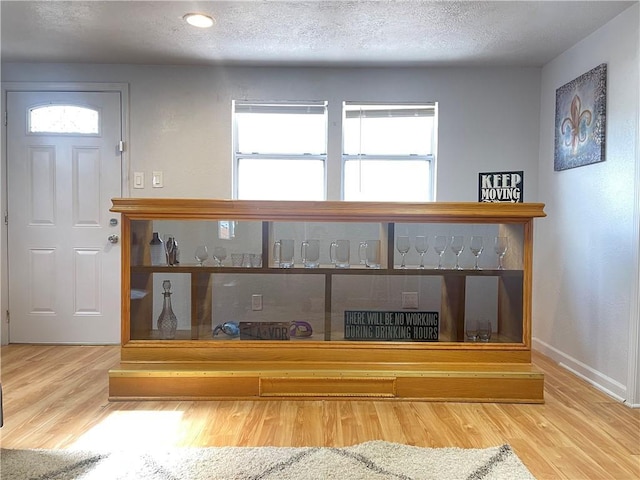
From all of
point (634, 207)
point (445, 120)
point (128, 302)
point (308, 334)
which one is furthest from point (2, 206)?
point (634, 207)

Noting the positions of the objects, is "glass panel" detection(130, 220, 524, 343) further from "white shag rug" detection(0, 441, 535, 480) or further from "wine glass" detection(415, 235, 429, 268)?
"white shag rug" detection(0, 441, 535, 480)

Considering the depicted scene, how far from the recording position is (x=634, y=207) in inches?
101

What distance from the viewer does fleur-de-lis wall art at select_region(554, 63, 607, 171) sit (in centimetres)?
285

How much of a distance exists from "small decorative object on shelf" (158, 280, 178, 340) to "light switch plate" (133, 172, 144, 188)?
60.0 inches

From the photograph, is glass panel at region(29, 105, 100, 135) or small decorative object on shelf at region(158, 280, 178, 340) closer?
small decorative object on shelf at region(158, 280, 178, 340)

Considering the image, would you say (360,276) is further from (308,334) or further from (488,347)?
(488,347)

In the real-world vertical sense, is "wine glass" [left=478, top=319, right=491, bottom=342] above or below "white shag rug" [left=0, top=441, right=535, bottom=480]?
above

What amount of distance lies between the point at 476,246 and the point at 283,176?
1.85 m

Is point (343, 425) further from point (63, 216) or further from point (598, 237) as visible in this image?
point (63, 216)

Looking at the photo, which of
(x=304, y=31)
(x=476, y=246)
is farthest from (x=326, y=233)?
(x=304, y=31)

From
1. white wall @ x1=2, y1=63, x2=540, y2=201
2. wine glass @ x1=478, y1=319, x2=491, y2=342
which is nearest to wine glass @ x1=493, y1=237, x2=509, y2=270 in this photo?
wine glass @ x1=478, y1=319, x2=491, y2=342

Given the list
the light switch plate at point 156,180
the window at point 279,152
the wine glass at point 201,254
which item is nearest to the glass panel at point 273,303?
the wine glass at point 201,254

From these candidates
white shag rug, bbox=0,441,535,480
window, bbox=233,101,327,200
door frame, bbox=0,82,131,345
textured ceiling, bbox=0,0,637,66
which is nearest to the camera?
white shag rug, bbox=0,441,535,480

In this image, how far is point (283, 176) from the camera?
3859 mm
